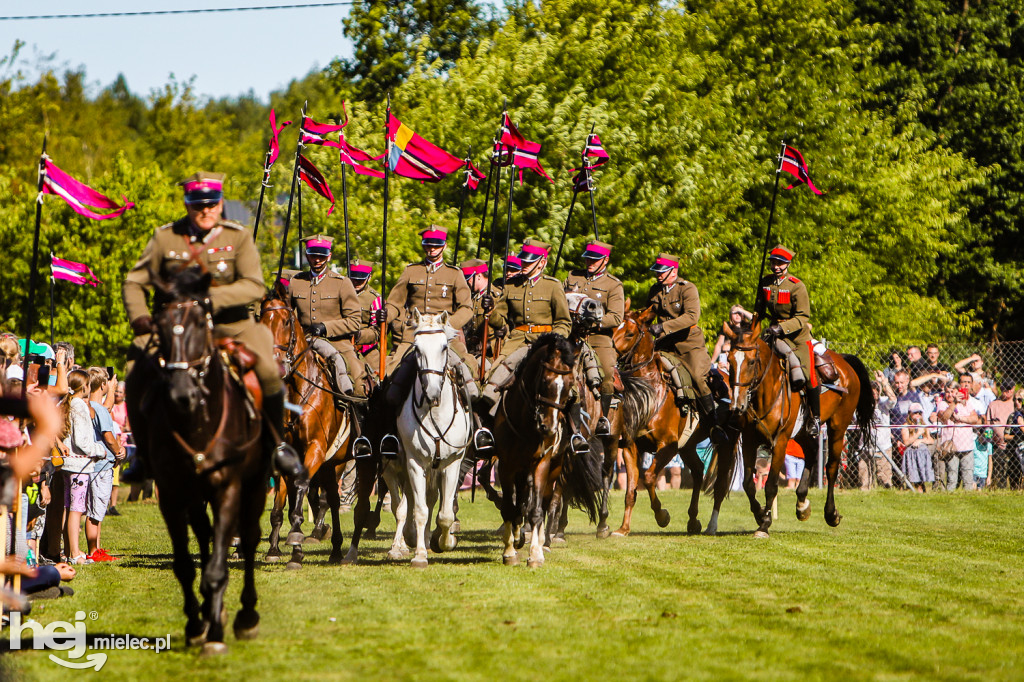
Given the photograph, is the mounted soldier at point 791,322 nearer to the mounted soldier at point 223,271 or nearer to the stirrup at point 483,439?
the stirrup at point 483,439

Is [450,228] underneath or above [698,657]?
above

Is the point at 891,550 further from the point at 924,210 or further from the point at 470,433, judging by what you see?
the point at 924,210

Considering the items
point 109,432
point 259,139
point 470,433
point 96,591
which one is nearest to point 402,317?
point 470,433

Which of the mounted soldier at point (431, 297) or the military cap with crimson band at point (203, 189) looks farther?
the mounted soldier at point (431, 297)

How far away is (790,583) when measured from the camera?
40.0 ft

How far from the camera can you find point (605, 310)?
17.0 metres

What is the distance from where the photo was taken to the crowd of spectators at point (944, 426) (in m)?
25.5

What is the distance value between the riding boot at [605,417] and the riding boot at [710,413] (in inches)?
82.1

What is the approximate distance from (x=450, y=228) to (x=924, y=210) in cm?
1518

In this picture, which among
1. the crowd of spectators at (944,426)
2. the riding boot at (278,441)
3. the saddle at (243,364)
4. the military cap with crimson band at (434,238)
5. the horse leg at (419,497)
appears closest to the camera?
the saddle at (243,364)

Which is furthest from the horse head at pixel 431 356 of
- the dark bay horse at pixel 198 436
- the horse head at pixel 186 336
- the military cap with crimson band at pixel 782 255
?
the military cap with crimson band at pixel 782 255

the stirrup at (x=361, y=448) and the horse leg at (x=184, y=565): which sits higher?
the stirrup at (x=361, y=448)

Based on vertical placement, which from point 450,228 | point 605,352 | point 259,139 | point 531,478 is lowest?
point 531,478

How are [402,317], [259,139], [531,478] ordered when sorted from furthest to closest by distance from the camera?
[259,139] < [402,317] < [531,478]
